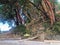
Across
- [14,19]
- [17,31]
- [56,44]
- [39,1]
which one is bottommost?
[56,44]

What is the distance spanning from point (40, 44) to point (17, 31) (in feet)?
5.57

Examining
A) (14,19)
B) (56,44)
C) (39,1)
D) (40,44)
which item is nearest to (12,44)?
(40,44)

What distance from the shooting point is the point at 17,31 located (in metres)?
6.05

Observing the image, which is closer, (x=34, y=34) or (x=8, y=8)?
(x=34, y=34)

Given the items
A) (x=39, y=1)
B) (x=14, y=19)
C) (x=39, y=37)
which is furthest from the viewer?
(x=14, y=19)

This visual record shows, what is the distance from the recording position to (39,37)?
5.12m

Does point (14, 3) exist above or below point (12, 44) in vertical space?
above

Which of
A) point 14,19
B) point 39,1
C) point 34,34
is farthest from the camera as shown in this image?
point 14,19

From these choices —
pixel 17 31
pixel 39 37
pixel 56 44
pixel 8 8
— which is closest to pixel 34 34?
pixel 39 37

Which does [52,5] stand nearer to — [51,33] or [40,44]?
[51,33]

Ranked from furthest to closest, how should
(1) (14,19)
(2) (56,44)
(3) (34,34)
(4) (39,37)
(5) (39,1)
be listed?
(1) (14,19) < (5) (39,1) < (3) (34,34) < (4) (39,37) < (2) (56,44)

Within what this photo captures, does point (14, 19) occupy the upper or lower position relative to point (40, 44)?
upper

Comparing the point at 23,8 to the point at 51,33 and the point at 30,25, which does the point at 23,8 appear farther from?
the point at 51,33

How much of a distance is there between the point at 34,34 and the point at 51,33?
1.80 feet
